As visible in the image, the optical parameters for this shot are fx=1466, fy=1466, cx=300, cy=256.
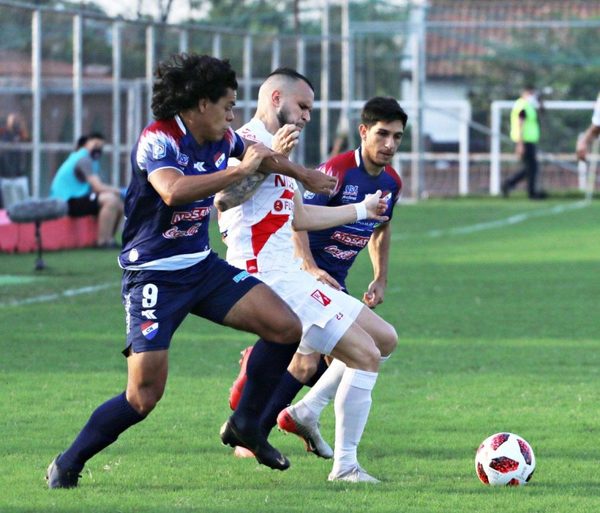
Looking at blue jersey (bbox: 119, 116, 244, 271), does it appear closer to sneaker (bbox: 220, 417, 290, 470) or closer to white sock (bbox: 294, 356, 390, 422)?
sneaker (bbox: 220, 417, 290, 470)

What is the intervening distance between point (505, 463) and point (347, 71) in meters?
26.5

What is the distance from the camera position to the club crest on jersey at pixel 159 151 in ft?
20.4

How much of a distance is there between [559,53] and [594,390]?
2754cm

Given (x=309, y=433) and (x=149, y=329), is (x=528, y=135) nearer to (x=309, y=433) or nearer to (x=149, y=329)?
(x=309, y=433)

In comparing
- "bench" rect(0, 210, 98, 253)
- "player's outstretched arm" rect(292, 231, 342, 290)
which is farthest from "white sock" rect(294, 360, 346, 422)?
"bench" rect(0, 210, 98, 253)

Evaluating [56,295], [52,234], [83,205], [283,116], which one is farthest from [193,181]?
[83,205]

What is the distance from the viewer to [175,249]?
6.43 meters

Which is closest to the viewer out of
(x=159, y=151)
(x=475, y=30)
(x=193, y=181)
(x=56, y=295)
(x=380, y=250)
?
(x=193, y=181)

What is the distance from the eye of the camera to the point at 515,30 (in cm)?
3650

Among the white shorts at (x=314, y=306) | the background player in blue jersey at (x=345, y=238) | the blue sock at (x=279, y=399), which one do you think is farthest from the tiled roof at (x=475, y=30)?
the white shorts at (x=314, y=306)

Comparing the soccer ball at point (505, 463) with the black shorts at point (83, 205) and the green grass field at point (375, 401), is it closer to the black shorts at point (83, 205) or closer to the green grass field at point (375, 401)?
the green grass field at point (375, 401)

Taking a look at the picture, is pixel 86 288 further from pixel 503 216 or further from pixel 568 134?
pixel 568 134

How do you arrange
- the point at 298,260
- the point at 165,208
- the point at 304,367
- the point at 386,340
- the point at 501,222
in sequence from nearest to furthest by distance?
the point at 165,208, the point at 386,340, the point at 298,260, the point at 304,367, the point at 501,222

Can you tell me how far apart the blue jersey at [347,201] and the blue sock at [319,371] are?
49 cm
